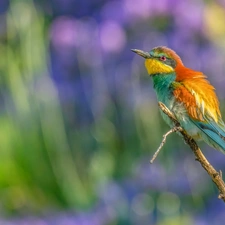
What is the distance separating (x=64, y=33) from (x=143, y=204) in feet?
3.17

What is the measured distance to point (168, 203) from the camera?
2.88m

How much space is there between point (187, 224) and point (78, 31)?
1110 mm

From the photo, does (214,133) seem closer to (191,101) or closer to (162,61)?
(191,101)

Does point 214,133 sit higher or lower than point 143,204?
higher

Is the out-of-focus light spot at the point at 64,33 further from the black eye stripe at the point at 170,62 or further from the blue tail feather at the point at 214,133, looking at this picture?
the blue tail feather at the point at 214,133

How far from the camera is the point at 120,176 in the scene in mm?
3400

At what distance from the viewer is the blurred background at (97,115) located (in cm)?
301

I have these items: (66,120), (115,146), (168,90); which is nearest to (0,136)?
(66,120)

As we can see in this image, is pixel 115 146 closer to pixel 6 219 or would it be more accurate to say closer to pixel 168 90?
pixel 6 219

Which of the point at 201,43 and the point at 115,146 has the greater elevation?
the point at 201,43

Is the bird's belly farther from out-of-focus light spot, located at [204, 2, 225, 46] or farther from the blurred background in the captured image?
out-of-focus light spot, located at [204, 2, 225, 46]

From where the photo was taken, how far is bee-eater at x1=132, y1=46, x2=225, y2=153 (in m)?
1.74

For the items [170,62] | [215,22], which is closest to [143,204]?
[215,22]

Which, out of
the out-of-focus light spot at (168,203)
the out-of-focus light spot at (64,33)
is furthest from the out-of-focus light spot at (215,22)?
the out-of-focus light spot at (168,203)
